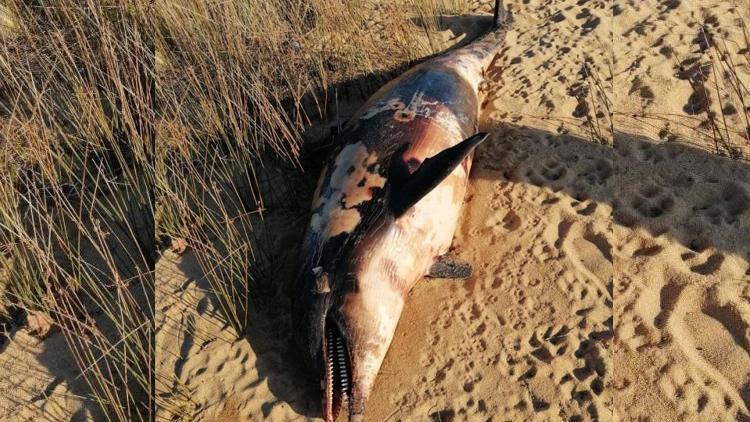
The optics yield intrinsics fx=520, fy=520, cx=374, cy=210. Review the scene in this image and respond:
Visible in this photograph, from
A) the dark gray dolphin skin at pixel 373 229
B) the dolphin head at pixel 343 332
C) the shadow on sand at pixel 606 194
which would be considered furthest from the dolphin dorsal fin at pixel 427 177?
the shadow on sand at pixel 606 194

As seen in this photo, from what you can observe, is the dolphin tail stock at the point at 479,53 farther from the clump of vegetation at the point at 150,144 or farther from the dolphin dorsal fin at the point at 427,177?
the dolphin dorsal fin at the point at 427,177

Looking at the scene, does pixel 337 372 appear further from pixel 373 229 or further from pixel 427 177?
pixel 427 177

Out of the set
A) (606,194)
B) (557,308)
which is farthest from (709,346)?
(606,194)

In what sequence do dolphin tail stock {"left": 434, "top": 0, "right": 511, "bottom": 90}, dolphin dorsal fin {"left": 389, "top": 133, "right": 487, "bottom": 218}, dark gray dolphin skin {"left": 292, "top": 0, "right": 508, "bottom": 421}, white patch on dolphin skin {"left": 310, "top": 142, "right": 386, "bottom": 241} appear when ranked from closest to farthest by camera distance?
dark gray dolphin skin {"left": 292, "top": 0, "right": 508, "bottom": 421} → dolphin dorsal fin {"left": 389, "top": 133, "right": 487, "bottom": 218} → white patch on dolphin skin {"left": 310, "top": 142, "right": 386, "bottom": 241} → dolphin tail stock {"left": 434, "top": 0, "right": 511, "bottom": 90}

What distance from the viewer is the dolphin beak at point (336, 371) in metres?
2.86

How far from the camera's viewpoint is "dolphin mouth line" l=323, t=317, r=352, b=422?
2.86 meters

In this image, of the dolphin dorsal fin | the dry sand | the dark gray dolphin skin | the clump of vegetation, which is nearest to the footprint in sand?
the dry sand

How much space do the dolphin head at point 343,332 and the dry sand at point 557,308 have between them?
22 centimetres

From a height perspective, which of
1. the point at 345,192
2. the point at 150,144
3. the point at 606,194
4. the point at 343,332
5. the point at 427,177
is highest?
the point at 150,144

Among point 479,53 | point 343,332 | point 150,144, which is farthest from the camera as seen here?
point 479,53

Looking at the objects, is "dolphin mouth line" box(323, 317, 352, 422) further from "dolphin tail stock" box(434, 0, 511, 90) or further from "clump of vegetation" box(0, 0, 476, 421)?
"dolphin tail stock" box(434, 0, 511, 90)

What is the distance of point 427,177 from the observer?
10.3 feet

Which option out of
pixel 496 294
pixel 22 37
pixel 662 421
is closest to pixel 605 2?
pixel 496 294

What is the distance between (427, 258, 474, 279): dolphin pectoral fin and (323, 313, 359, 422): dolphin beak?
826 mm
